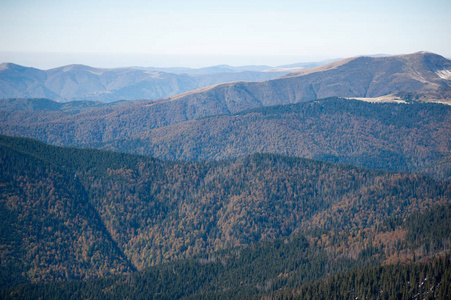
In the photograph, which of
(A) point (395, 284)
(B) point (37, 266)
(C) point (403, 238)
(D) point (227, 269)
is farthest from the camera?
(B) point (37, 266)


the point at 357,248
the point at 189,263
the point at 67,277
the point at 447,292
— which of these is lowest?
the point at 67,277

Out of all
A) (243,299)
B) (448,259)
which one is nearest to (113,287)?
(243,299)

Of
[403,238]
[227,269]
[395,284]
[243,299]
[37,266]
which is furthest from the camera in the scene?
[37,266]

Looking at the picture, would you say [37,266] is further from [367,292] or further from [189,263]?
[367,292]

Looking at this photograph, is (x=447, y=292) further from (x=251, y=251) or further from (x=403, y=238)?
(x=251, y=251)

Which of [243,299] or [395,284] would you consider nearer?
[395,284]

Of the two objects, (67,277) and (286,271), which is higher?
(286,271)

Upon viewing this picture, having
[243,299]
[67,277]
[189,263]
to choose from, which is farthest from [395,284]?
[67,277]

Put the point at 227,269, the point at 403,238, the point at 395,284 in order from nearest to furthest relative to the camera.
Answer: the point at 395,284
the point at 403,238
the point at 227,269

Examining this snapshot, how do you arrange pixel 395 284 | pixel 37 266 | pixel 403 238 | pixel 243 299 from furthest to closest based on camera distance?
pixel 37 266 → pixel 403 238 → pixel 243 299 → pixel 395 284
